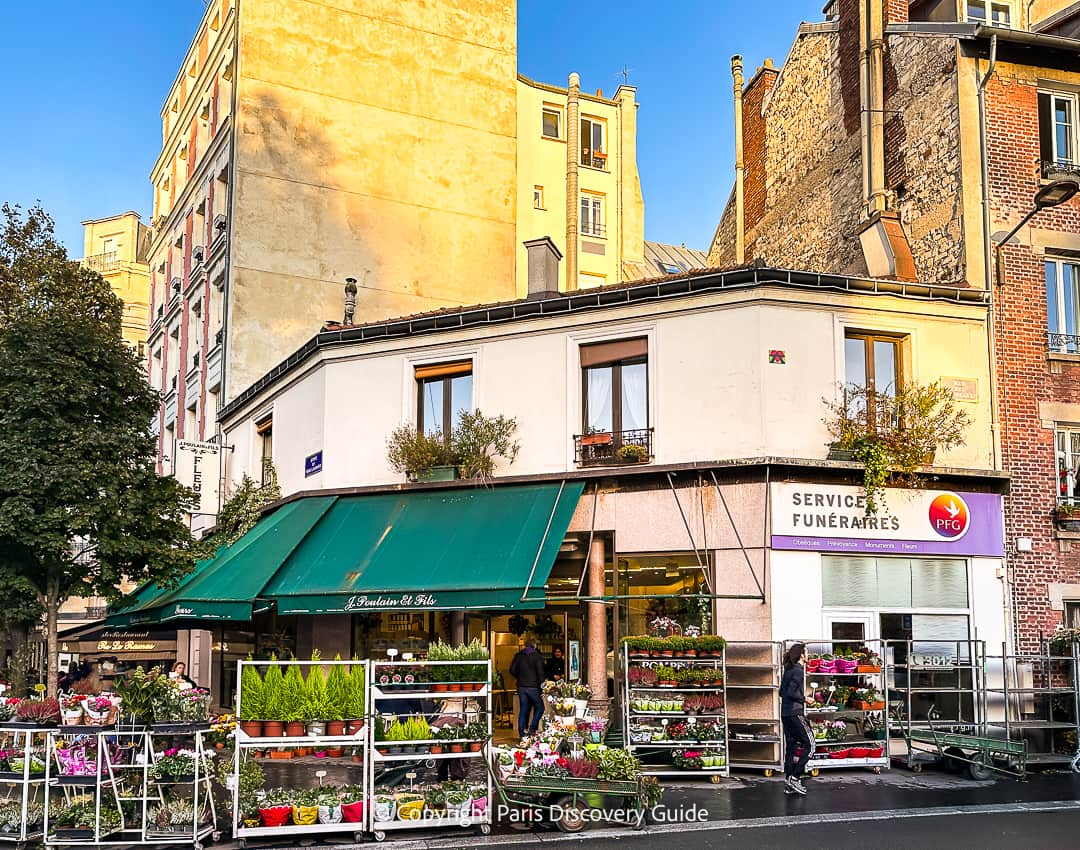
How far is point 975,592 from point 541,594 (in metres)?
7.16

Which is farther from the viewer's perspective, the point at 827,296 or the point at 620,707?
the point at 827,296

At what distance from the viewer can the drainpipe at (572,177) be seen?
39281 mm

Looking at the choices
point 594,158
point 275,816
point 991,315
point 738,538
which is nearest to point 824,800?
point 738,538

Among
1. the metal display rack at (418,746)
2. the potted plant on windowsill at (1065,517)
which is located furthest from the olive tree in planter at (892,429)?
the metal display rack at (418,746)

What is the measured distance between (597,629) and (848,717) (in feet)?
13.7

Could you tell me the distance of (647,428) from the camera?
62.7 ft

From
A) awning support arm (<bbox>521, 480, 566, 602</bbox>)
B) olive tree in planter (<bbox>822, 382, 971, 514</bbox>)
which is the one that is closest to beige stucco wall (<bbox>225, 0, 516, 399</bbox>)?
awning support arm (<bbox>521, 480, 566, 602</bbox>)

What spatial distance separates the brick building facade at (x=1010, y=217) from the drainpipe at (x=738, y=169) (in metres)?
5.51

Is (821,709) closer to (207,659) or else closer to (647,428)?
(647,428)

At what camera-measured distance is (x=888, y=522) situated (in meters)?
18.3

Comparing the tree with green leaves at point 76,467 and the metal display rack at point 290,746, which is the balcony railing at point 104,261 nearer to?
the tree with green leaves at point 76,467

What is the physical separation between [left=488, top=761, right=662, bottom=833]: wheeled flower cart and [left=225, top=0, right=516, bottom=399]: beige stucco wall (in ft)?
64.6

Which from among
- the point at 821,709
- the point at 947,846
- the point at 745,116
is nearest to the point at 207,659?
the point at 821,709

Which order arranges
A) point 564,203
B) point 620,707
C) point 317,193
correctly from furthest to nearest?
point 564,203 < point 317,193 < point 620,707
